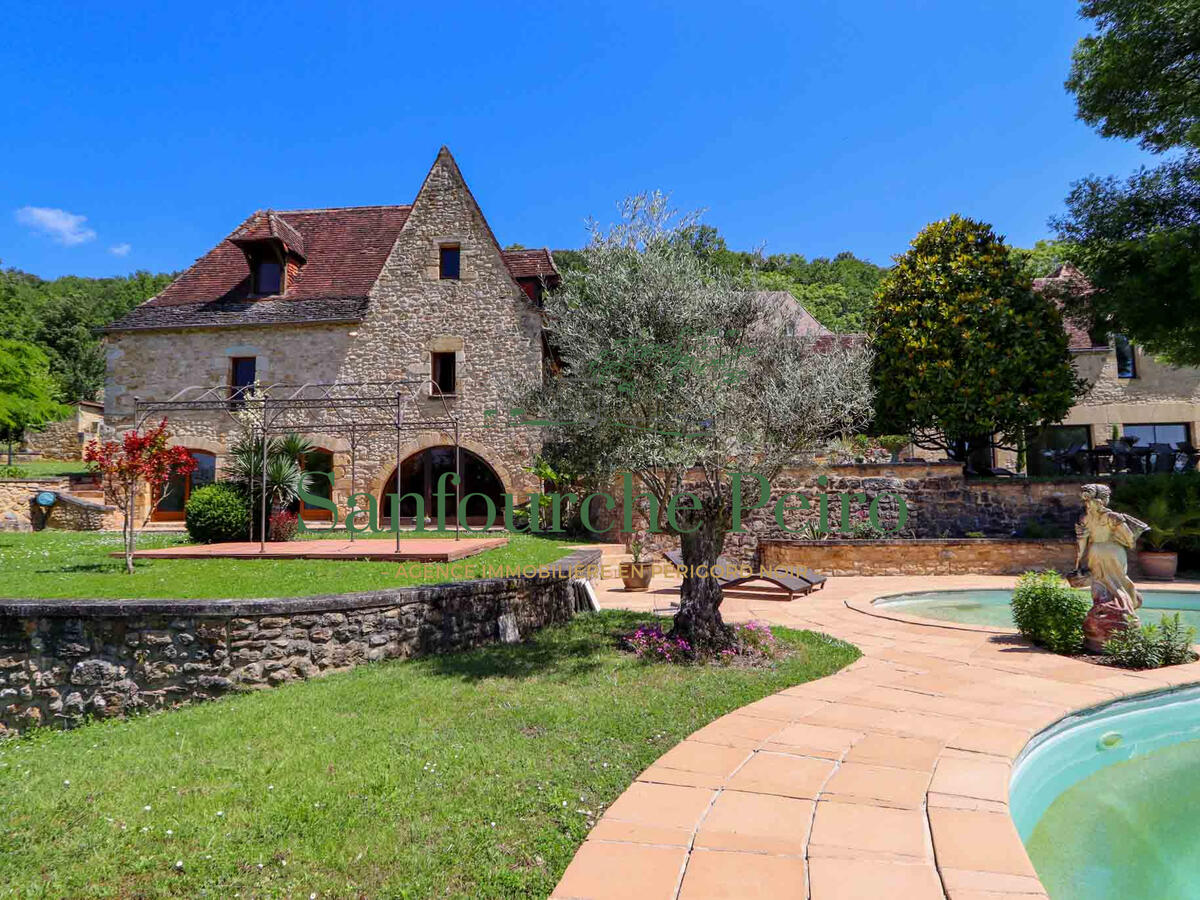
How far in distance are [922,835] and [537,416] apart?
481cm

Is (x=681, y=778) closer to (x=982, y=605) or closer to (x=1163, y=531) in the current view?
(x=982, y=605)

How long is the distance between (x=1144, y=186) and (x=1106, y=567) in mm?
10917

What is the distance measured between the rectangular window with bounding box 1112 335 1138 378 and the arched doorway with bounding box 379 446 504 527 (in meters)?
19.5

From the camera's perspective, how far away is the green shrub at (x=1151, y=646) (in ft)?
20.2

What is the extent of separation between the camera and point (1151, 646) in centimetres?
620

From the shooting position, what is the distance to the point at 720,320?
670cm

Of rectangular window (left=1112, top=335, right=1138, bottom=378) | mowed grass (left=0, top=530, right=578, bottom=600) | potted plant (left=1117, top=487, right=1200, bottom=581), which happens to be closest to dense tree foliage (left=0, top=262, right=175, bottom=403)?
mowed grass (left=0, top=530, right=578, bottom=600)

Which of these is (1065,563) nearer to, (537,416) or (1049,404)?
(1049,404)

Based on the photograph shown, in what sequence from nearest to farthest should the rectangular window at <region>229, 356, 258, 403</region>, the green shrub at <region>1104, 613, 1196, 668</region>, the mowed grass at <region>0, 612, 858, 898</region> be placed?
the mowed grass at <region>0, 612, 858, 898</region>, the green shrub at <region>1104, 613, 1196, 668</region>, the rectangular window at <region>229, 356, 258, 403</region>

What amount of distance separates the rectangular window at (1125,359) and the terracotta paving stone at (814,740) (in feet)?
72.0

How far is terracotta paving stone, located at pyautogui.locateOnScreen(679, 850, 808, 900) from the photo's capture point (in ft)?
8.96

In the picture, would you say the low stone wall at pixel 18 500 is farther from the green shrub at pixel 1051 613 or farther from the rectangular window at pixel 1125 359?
the rectangular window at pixel 1125 359

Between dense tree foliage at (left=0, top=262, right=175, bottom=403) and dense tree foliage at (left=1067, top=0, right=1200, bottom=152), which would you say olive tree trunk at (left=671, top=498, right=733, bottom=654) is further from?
dense tree foliage at (left=0, top=262, right=175, bottom=403)

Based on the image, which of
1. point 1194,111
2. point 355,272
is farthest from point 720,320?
point 355,272
